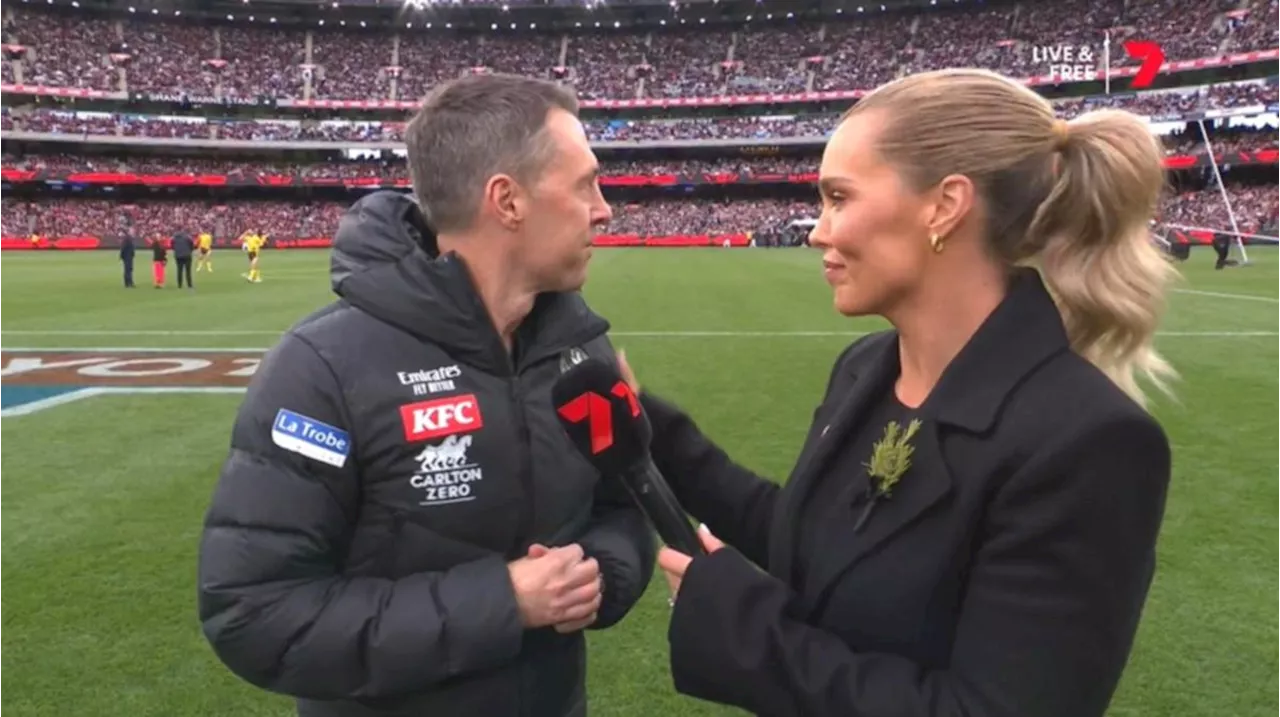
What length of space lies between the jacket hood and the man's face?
0.14 metres

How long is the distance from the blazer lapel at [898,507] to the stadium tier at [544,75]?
57218 mm

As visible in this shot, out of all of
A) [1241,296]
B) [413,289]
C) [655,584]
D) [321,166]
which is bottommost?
[321,166]

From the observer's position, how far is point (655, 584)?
5590 mm

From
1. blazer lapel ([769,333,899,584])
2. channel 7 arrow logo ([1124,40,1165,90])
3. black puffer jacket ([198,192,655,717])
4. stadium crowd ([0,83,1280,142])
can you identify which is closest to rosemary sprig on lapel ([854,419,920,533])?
blazer lapel ([769,333,899,584])

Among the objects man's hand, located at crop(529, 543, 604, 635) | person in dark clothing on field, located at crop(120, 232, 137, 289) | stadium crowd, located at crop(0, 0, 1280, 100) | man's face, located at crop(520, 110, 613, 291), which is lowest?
person in dark clothing on field, located at crop(120, 232, 137, 289)

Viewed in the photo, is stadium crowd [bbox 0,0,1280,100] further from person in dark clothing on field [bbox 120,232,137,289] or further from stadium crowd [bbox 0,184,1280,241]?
person in dark clothing on field [bbox 120,232,137,289]

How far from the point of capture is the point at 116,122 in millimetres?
64250

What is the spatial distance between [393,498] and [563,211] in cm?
70

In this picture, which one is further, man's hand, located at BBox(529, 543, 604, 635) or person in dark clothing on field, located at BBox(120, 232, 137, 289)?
person in dark clothing on field, located at BBox(120, 232, 137, 289)

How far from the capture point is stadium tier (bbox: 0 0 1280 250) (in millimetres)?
58812

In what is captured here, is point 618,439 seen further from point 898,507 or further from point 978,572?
point 978,572

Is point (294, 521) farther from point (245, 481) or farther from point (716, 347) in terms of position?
point (716, 347)

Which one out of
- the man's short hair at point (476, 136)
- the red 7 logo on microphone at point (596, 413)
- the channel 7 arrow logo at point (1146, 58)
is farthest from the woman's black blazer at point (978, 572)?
the channel 7 arrow logo at point (1146, 58)

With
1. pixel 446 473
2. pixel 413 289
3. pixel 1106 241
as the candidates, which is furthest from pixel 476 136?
pixel 1106 241
